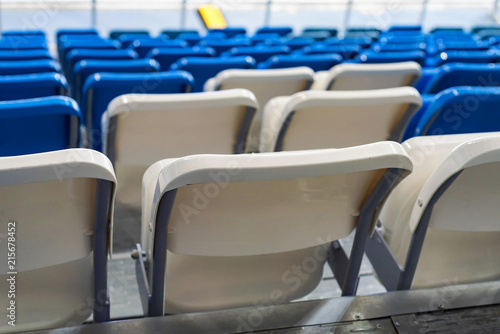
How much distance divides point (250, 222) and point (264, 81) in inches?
55.8

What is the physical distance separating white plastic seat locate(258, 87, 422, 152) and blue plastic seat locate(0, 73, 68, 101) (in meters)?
0.84

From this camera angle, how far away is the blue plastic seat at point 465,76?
2.95 meters

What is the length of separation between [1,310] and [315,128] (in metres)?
1.09

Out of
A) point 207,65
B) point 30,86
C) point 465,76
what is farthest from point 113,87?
point 465,76

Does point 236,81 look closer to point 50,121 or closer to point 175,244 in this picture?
point 50,121

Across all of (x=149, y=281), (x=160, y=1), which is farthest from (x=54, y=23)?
(x=149, y=281)

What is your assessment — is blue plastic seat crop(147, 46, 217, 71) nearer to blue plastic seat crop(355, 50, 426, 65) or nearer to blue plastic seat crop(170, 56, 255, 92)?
blue plastic seat crop(170, 56, 255, 92)

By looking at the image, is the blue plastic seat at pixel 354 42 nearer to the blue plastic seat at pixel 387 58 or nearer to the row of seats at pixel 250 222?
the blue plastic seat at pixel 387 58

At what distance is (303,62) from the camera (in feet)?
11.3

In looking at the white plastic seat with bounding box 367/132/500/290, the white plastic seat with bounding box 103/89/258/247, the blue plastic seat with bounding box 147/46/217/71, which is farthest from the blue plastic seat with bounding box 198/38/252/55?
the white plastic seat with bounding box 367/132/500/290

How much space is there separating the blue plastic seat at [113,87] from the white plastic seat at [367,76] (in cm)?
68

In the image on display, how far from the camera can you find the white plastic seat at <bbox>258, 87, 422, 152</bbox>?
1817 millimetres

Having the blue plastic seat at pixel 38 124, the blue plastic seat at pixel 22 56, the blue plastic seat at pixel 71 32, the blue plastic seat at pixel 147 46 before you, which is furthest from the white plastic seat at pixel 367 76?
the blue plastic seat at pixel 71 32

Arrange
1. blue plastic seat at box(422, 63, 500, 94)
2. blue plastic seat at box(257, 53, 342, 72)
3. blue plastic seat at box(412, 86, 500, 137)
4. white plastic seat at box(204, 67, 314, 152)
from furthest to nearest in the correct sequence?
blue plastic seat at box(257, 53, 342, 72) < blue plastic seat at box(422, 63, 500, 94) < white plastic seat at box(204, 67, 314, 152) < blue plastic seat at box(412, 86, 500, 137)
